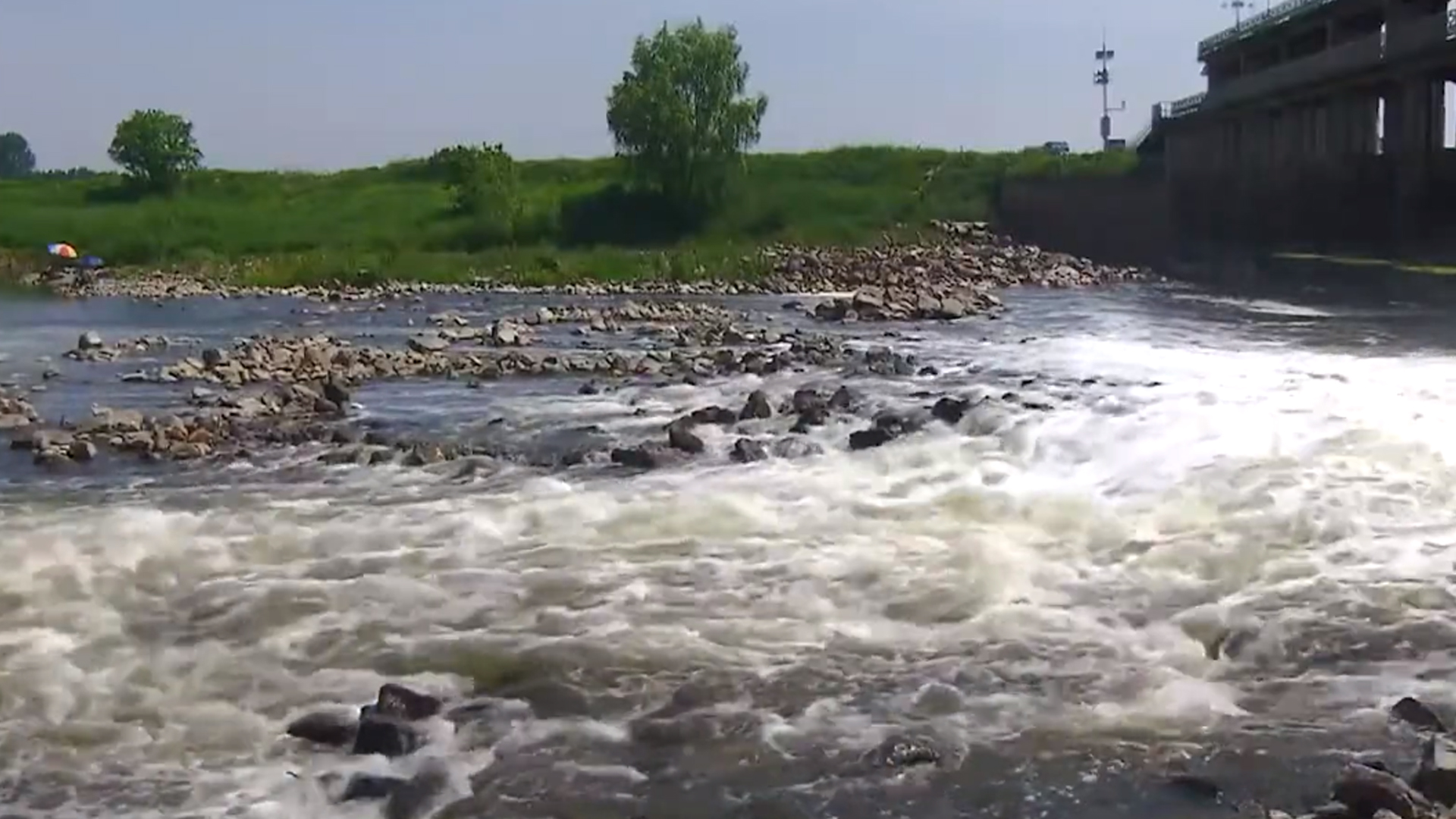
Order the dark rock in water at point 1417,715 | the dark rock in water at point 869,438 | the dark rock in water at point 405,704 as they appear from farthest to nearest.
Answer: the dark rock in water at point 869,438 < the dark rock in water at point 405,704 < the dark rock in water at point 1417,715

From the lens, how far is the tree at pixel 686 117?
197 feet

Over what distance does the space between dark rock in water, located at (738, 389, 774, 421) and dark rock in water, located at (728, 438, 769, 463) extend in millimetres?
1789

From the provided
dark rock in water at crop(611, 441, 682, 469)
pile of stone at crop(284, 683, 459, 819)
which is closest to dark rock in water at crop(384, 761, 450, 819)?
pile of stone at crop(284, 683, 459, 819)

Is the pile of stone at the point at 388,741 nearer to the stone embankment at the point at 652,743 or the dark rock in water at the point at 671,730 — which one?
the stone embankment at the point at 652,743

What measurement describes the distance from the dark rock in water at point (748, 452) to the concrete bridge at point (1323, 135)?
101ft

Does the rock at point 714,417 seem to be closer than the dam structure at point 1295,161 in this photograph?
Yes

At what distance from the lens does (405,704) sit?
7438 millimetres

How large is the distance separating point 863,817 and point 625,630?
292 cm

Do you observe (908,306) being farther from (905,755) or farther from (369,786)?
(369,786)

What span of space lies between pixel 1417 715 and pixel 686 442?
8.15 m

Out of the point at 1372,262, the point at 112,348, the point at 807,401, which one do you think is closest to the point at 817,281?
the point at 1372,262

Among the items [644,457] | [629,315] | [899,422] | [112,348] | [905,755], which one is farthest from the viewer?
[629,315]

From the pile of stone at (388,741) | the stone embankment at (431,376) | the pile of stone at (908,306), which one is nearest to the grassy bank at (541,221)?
the pile of stone at (908,306)

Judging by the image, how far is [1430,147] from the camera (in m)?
45.5
